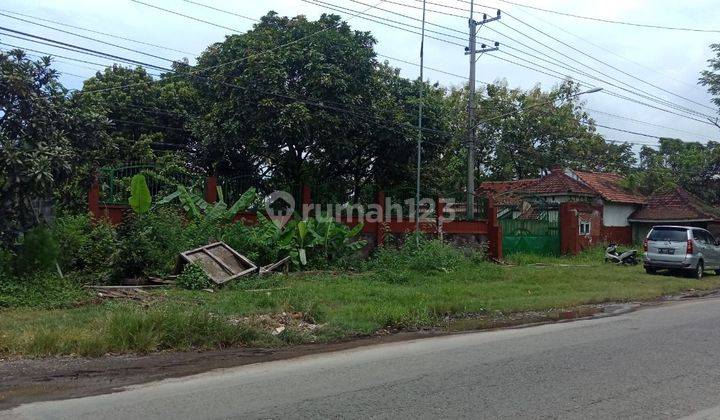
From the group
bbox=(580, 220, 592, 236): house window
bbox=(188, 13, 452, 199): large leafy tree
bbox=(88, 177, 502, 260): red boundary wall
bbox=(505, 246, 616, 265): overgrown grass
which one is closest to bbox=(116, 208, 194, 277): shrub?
bbox=(88, 177, 502, 260): red boundary wall

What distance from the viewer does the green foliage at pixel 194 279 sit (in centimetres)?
1441

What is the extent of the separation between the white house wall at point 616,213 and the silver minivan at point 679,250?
38.0ft

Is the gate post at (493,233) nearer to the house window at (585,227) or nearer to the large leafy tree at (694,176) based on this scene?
the house window at (585,227)

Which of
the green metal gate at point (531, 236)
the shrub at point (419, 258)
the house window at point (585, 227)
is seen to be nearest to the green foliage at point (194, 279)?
the shrub at point (419, 258)

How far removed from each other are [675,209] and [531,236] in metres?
12.6

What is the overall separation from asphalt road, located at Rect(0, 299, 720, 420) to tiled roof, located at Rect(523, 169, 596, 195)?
78.8ft

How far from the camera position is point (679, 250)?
20188 mm

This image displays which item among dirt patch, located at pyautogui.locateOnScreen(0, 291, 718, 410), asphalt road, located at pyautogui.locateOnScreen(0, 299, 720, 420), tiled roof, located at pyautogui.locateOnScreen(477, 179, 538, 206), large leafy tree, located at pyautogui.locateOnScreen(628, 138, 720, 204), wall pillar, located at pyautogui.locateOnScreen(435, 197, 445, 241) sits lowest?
dirt patch, located at pyautogui.locateOnScreen(0, 291, 718, 410)

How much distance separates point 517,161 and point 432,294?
95.2 ft

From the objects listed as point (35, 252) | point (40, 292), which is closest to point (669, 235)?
point (40, 292)

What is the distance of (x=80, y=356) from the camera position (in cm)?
791

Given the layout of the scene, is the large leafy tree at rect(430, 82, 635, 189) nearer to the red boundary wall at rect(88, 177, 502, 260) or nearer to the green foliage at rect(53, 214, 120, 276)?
the red boundary wall at rect(88, 177, 502, 260)

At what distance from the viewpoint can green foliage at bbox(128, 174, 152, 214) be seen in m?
15.9

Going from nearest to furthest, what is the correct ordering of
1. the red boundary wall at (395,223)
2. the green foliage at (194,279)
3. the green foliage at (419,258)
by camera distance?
the green foliage at (194,279), the red boundary wall at (395,223), the green foliage at (419,258)
